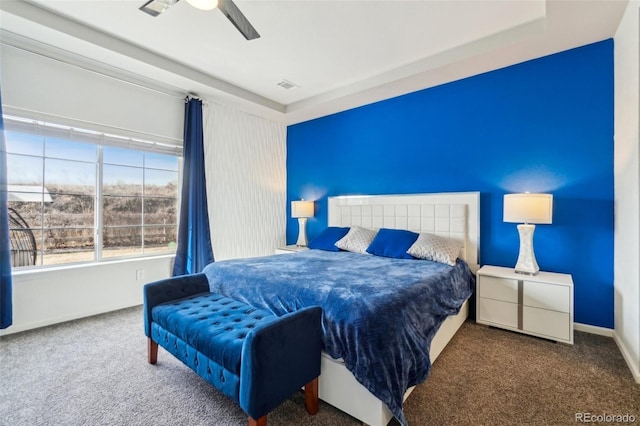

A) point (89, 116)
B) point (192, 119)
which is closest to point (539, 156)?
point (192, 119)

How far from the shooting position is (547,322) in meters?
2.51

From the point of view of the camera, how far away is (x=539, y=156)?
2904 millimetres

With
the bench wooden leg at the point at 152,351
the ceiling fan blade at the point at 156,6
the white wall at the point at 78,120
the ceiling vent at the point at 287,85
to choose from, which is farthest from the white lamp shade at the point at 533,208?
the white wall at the point at 78,120

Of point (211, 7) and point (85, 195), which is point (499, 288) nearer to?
point (211, 7)

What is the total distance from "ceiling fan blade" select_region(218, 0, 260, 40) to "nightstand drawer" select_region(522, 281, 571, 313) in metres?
3.16

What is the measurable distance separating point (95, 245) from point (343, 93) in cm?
364

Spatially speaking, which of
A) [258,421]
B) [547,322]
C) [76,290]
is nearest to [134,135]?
[76,290]

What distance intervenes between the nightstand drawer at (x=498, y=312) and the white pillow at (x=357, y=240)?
1.33 metres

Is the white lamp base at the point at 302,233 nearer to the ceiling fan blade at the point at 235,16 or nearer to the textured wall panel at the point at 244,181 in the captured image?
the textured wall panel at the point at 244,181

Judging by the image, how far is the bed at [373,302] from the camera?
152 centimetres

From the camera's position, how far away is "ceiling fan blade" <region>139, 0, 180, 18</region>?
1898 millimetres

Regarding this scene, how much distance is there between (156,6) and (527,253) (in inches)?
145

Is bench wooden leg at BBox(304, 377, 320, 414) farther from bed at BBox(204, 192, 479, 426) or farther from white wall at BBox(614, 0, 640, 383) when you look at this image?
white wall at BBox(614, 0, 640, 383)

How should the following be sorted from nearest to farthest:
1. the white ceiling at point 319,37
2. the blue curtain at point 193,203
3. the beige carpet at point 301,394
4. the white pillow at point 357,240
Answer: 1. the beige carpet at point 301,394
2. the white ceiling at point 319,37
3. the white pillow at point 357,240
4. the blue curtain at point 193,203
